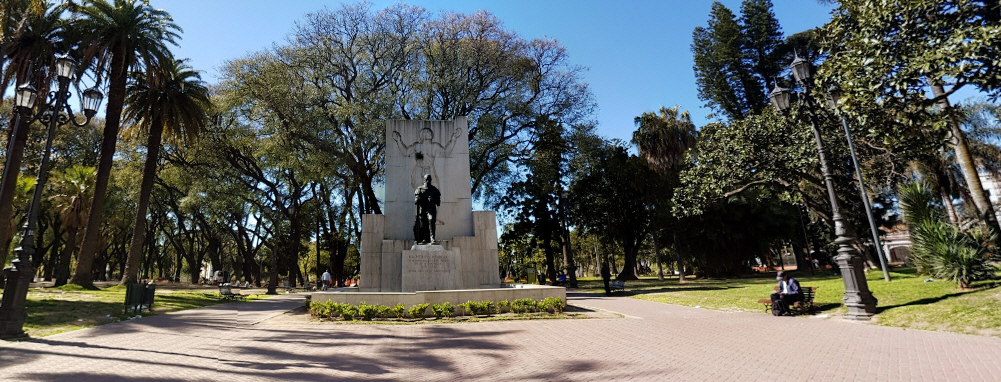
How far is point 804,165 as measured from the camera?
17984mm

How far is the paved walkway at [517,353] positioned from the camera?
562 centimetres

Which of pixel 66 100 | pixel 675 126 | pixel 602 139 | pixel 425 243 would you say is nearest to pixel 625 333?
pixel 425 243

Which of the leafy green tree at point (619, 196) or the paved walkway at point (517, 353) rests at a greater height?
the leafy green tree at point (619, 196)

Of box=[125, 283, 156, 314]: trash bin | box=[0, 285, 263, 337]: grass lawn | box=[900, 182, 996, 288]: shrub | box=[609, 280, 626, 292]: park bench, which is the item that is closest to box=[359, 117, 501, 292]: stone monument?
box=[125, 283, 156, 314]: trash bin

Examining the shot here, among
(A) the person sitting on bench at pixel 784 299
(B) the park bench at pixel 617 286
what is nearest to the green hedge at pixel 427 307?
(A) the person sitting on bench at pixel 784 299

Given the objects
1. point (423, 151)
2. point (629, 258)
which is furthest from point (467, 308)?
point (629, 258)

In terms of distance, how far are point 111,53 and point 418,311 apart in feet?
58.7

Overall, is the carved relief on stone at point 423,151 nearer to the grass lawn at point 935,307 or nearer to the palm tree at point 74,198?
the grass lawn at point 935,307

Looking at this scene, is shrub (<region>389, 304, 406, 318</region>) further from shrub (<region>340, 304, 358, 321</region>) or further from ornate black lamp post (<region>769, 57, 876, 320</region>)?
ornate black lamp post (<region>769, 57, 876, 320</region>)

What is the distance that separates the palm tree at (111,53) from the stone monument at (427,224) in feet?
36.8

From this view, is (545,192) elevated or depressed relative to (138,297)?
elevated

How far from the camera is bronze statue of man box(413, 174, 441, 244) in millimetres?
14844

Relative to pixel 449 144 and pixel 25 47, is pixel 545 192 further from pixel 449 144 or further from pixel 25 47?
pixel 25 47

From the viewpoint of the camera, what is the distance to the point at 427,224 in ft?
49.0
